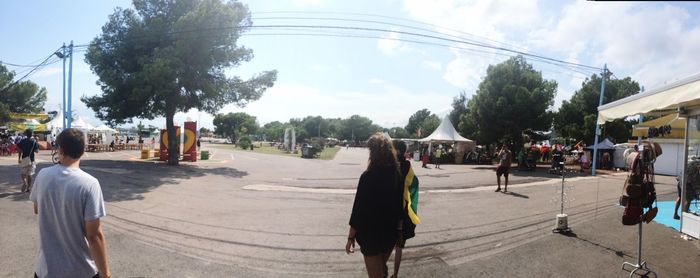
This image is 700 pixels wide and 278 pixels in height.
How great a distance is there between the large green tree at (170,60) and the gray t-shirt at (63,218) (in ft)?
55.6

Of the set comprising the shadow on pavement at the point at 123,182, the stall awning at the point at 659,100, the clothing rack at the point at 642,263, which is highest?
the stall awning at the point at 659,100

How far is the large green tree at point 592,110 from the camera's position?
118 feet

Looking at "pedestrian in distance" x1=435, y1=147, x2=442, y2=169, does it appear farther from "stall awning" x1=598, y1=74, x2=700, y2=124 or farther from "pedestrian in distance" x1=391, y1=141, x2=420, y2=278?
"pedestrian in distance" x1=391, y1=141, x2=420, y2=278

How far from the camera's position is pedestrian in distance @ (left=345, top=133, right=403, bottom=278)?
339 centimetres

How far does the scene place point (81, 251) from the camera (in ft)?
8.79

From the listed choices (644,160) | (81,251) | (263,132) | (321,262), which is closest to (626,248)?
(644,160)

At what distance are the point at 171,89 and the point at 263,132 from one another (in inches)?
4331

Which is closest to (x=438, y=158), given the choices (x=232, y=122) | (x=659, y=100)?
(x=659, y=100)

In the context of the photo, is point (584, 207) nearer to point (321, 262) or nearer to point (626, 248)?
point (626, 248)

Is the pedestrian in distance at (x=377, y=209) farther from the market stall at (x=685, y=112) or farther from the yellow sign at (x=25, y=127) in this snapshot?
the yellow sign at (x=25, y=127)

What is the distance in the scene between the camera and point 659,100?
5.78m

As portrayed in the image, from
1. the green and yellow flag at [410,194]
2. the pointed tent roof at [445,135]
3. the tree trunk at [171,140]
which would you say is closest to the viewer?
the green and yellow flag at [410,194]

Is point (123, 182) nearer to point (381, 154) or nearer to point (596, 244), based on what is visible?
point (381, 154)

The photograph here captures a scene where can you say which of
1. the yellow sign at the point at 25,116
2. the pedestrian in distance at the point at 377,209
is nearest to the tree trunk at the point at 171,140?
the pedestrian in distance at the point at 377,209
